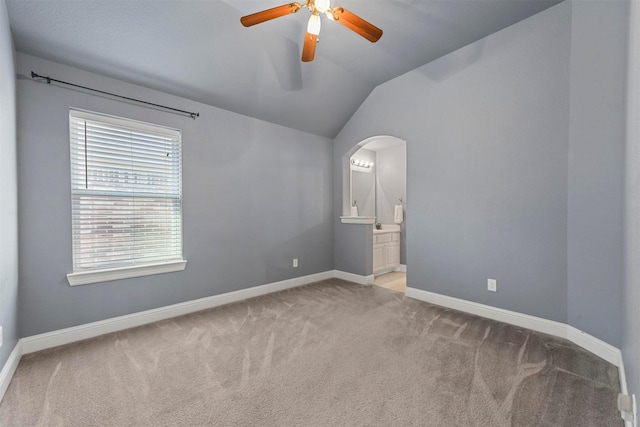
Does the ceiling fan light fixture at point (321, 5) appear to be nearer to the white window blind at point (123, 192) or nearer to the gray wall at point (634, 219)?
the gray wall at point (634, 219)

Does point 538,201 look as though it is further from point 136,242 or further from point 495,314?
point 136,242

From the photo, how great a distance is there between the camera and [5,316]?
1.77 meters

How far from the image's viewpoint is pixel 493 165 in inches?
111

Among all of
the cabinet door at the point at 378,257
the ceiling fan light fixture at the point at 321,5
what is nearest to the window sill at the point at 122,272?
the ceiling fan light fixture at the point at 321,5

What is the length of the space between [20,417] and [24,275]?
Result: 1160 millimetres

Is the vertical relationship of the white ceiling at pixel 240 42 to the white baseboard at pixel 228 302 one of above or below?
above

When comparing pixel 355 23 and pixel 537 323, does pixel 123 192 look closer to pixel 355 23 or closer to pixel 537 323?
pixel 355 23

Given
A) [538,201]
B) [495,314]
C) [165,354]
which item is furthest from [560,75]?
[165,354]

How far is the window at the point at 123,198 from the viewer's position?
2424mm

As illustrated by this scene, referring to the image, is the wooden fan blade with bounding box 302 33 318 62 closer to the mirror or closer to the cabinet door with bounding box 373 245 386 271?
the cabinet door with bounding box 373 245 386 271

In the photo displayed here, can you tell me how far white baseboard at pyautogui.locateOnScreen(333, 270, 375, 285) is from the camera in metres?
4.19

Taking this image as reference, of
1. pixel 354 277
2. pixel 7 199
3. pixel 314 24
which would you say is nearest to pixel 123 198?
pixel 7 199

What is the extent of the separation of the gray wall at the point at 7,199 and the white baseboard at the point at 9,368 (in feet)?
0.15

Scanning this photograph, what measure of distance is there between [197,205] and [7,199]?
1456 millimetres
